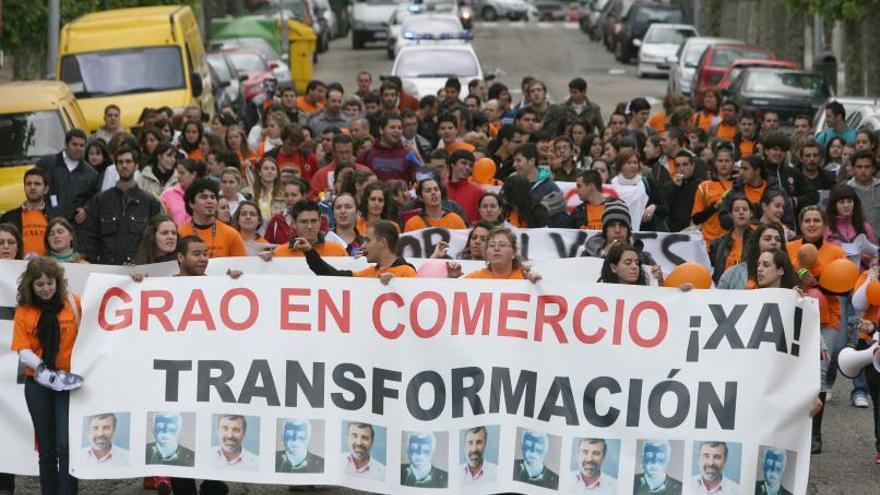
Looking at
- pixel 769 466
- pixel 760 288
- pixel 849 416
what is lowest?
pixel 849 416

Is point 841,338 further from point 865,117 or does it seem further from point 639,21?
point 639,21

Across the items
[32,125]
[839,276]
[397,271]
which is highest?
[397,271]

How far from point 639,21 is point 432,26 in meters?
12.6

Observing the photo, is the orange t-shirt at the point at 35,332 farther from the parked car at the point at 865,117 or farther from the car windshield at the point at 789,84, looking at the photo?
the car windshield at the point at 789,84

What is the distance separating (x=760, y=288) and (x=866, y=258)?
344 centimetres

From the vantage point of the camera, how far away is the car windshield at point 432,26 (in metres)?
39.5

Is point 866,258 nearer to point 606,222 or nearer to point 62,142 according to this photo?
point 606,222

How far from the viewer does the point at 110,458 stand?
34.1 ft

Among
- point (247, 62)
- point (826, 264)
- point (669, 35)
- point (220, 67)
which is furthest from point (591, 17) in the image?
point (826, 264)

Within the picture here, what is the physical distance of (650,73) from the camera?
4691cm

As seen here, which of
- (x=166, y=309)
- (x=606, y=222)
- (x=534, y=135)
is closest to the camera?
(x=166, y=309)

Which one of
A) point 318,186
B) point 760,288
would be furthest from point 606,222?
point 318,186

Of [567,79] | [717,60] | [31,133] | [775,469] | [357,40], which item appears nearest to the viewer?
[775,469]

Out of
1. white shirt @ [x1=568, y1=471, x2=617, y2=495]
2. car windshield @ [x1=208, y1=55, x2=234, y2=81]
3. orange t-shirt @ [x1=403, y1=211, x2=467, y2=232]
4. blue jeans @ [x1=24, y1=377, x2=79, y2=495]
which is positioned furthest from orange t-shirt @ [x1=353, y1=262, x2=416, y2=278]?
car windshield @ [x1=208, y1=55, x2=234, y2=81]
